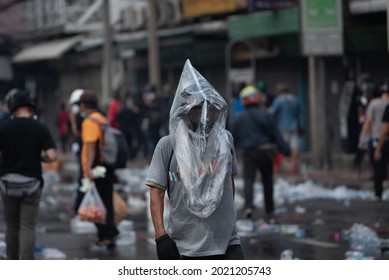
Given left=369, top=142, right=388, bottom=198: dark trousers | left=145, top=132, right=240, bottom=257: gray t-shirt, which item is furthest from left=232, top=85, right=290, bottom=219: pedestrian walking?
left=145, top=132, right=240, bottom=257: gray t-shirt

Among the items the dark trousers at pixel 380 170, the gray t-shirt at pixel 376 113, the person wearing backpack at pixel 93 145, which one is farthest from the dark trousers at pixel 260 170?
the person wearing backpack at pixel 93 145

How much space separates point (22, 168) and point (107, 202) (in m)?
2.61

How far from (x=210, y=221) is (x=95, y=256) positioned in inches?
222

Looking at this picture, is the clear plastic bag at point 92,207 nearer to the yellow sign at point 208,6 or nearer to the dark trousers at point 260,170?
the dark trousers at point 260,170

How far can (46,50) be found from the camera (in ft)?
133

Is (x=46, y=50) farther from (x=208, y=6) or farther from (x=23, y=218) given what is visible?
(x=23, y=218)

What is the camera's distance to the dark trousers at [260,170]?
14.2 m

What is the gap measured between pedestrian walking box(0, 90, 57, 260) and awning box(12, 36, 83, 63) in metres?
29.0

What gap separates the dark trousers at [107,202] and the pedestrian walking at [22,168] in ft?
7.34

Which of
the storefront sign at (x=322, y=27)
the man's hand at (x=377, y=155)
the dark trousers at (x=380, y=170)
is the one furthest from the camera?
the storefront sign at (x=322, y=27)

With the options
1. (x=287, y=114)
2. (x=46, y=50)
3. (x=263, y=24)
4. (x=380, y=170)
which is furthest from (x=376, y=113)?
(x=46, y=50)

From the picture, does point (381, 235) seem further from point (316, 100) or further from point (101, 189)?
point (316, 100)

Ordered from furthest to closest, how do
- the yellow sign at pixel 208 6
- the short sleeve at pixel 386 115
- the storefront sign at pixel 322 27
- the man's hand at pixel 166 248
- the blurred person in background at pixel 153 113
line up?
the yellow sign at pixel 208 6 → the blurred person in background at pixel 153 113 → the storefront sign at pixel 322 27 → the short sleeve at pixel 386 115 → the man's hand at pixel 166 248

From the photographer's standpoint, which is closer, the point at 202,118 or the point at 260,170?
the point at 202,118
